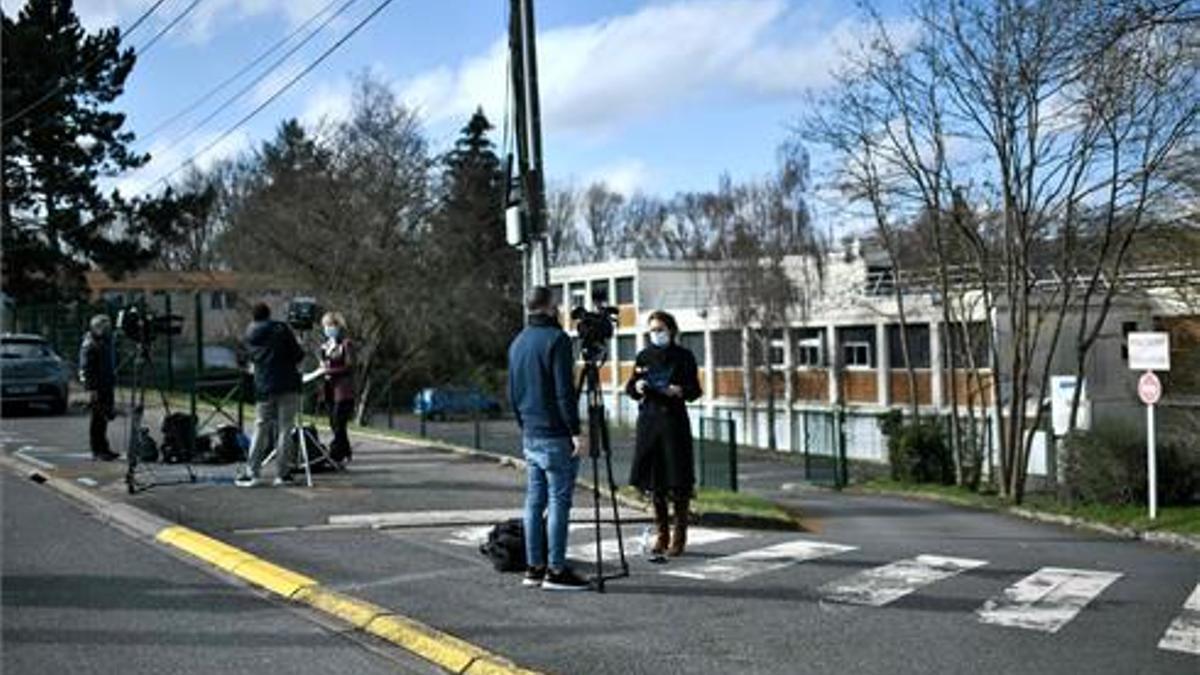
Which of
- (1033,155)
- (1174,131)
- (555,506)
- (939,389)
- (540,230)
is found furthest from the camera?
(939,389)

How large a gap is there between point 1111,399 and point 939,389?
652 cm

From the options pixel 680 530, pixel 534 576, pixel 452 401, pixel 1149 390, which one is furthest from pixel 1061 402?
pixel 452 401

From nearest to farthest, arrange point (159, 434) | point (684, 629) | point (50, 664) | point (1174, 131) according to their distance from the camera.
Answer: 1. point (50, 664)
2. point (684, 629)
3. point (159, 434)
4. point (1174, 131)

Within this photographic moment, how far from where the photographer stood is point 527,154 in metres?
14.2

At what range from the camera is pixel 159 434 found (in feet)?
68.1

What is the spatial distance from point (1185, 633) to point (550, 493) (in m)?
3.87

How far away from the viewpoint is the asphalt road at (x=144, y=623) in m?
7.30

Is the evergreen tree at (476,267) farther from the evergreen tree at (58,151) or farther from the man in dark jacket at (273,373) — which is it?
the man in dark jacket at (273,373)

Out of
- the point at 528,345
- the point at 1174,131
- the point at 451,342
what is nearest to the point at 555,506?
the point at 528,345

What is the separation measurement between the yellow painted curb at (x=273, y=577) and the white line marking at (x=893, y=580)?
11.4ft

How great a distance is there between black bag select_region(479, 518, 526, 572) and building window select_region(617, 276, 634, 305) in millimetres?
67774

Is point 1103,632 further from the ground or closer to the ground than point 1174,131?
closer to the ground

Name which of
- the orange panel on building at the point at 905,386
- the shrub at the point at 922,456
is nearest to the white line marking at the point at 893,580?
the shrub at the point at 922,456

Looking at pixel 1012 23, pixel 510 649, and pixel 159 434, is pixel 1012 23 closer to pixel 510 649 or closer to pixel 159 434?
pixel 159 434
